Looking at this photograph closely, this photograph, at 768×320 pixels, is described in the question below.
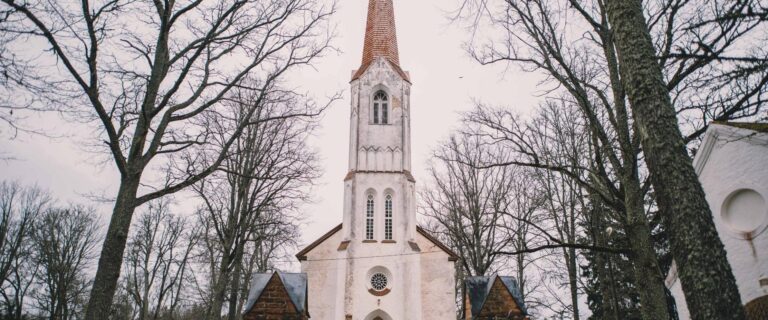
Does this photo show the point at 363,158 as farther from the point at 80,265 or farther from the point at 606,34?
the point at 80,265

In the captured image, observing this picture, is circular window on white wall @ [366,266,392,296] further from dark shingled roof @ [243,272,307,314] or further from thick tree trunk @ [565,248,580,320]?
thick tree trunk @ [565,248,580,320]

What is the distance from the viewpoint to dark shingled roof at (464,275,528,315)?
1805 centimetres

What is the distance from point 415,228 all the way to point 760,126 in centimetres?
1285

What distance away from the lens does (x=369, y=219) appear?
21906 millimetres

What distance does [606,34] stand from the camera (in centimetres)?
952

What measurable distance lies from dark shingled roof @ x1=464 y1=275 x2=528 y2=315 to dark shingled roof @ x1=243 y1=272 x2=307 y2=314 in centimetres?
603

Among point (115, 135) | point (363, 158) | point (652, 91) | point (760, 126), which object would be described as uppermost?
point (363, 158)

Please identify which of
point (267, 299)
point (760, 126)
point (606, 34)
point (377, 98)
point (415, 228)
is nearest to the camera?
point (606, 34)

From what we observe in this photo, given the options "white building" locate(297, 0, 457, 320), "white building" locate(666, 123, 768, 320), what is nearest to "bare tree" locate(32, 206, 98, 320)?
"white building" locate(297, 0, 457, 320)

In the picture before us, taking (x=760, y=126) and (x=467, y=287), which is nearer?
(x=760, y=126)

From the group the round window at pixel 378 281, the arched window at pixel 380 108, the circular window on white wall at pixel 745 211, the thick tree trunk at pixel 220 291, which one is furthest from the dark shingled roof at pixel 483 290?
the thick tree trunk at pixel 220 291

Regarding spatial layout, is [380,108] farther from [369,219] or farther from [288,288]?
[288,288]

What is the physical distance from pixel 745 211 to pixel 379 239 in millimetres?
12774

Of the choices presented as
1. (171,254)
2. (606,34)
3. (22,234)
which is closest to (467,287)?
(606,34)
